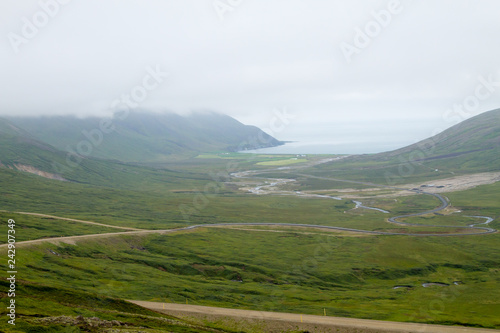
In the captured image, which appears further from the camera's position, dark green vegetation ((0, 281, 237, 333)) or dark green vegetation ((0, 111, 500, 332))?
dark green vegetation ((0, 111, 500, 332))

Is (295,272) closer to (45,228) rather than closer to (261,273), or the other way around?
(261,273)

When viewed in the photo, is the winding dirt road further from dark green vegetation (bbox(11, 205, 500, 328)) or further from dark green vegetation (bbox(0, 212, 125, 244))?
dark green vegetation (bbox(0, 212, 125, 244))

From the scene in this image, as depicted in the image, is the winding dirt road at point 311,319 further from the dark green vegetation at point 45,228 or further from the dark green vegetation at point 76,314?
the dark green vegetation at point 45,228

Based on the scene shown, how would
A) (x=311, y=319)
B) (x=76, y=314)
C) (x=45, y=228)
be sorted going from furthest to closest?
(x=45, y=228), (x=311, y=319), (x=76, y=314)

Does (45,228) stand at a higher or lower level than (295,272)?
higher

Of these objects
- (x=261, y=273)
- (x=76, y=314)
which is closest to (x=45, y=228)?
(x=261, y=273)

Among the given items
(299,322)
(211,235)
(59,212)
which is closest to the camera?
(299,322)

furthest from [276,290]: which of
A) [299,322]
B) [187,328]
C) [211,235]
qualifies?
[211,235]

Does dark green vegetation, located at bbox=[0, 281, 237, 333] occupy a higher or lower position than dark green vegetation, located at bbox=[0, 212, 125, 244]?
lower

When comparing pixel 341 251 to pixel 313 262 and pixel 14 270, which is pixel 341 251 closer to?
pixel 313 262

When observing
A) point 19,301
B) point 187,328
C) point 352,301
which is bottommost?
point 352,301

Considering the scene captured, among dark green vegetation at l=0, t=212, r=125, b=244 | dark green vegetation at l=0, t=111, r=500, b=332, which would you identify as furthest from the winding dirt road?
dark green vegetation at l=0, t=212, r=125, b=244
